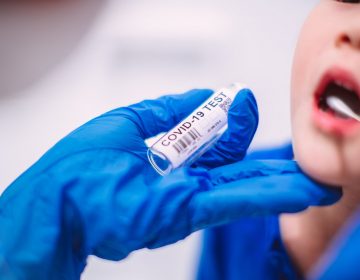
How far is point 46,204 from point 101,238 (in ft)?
0.27

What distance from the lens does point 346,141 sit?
1.66 ft

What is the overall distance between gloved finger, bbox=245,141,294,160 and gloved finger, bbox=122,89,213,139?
0.19 metres

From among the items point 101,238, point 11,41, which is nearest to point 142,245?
point 101,238

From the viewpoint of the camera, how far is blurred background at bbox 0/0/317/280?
1064 millimetres

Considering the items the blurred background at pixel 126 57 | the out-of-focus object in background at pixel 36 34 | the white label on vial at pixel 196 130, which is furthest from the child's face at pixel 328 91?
the out-of-focus object in background at pixel 36 34

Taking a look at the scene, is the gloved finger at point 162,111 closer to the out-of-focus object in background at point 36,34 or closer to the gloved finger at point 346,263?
the gloved finger at point 346,263

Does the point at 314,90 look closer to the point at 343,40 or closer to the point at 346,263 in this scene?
the point at 343,40

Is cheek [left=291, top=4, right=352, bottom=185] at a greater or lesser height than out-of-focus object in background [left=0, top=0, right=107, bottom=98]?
lesser

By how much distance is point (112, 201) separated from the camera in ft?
1.69

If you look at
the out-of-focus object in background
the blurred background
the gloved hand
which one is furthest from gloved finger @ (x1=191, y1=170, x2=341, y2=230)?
the out-of-focus object in background

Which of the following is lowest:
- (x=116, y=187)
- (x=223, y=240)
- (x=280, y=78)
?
(x=223, y=240)

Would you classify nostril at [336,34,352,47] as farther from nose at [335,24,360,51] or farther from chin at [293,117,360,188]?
chin at [293,117,360,188]

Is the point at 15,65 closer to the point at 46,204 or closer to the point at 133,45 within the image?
the point at 133,45

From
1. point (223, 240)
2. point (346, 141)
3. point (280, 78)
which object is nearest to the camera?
point (346, 141)
